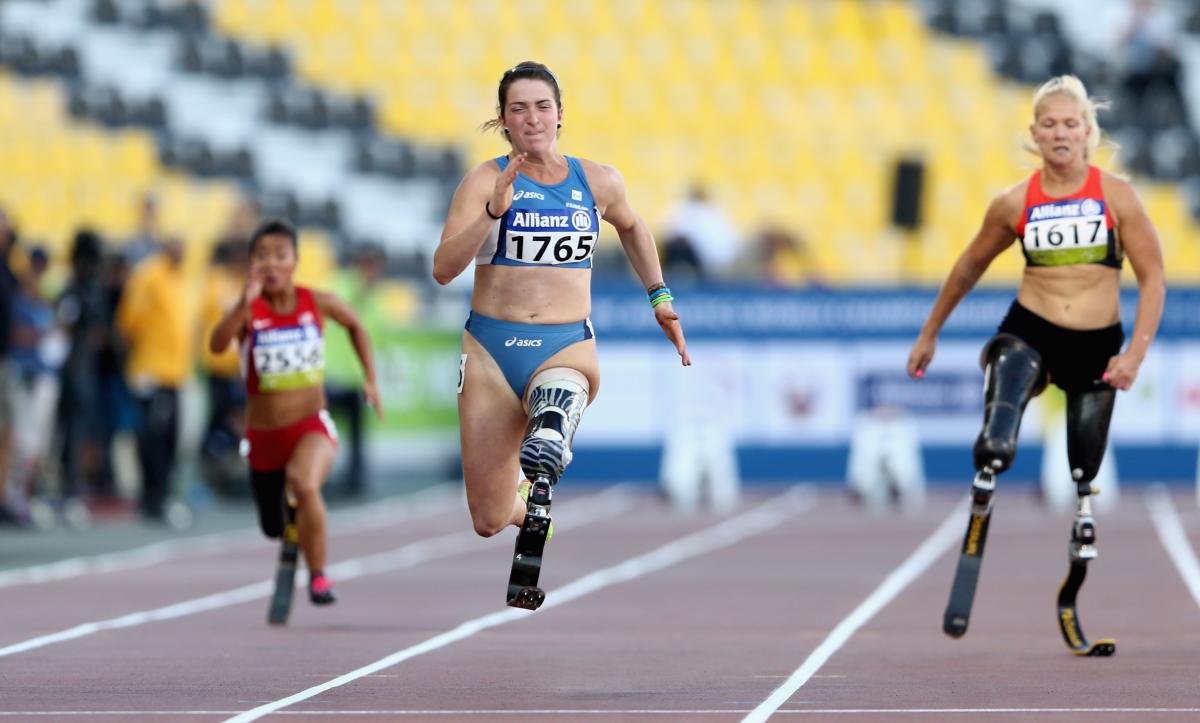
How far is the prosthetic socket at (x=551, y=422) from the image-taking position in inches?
359

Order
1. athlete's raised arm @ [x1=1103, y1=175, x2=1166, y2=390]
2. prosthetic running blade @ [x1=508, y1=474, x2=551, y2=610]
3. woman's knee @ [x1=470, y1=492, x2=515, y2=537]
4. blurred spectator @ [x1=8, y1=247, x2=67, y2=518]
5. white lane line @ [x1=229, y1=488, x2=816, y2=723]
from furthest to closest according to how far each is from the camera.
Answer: blurred spectator @ [x1=8, y1=247, x2=67, y2=518], athlete's raised arm @ [x1=1103, y1=175, x2=1166, y2=390], woman's knee @ [x1=470, y1=492, x2=515, y2=537], white lane line @ [x1=229, y1=488, x2=816, y2=723], prosthetic running blade @ [x1=508, y1=474, x2=551, y2=610]

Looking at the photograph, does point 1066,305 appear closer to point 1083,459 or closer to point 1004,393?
point 1004,393

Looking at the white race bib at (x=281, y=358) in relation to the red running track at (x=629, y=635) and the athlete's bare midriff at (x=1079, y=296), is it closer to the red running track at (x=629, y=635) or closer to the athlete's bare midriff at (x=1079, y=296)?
the red running track at (x=629, y=635)

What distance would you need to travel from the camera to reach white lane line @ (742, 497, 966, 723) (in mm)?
8609

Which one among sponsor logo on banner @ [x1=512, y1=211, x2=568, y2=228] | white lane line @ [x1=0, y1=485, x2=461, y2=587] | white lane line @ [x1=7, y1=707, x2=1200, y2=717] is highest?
sponsor logo on banner @ [x1=512, y1=211, x2=568, y2=228]

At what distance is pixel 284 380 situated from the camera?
39.9ft

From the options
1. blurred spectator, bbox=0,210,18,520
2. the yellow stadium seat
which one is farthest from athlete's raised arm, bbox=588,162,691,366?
the yellow stadium seat

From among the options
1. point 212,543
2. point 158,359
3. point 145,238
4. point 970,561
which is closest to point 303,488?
point 970,561

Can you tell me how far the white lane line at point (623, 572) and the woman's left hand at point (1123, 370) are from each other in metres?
3.08

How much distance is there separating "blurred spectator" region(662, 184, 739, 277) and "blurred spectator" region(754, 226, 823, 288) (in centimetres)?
40

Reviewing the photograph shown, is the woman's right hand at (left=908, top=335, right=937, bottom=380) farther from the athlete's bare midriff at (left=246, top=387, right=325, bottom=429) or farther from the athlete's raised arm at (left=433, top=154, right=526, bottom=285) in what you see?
the athlete's bare midriff at (left=246, top=387, right=325, bottom=429)

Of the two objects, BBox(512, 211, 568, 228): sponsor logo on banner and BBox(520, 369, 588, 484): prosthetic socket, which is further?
BBox(512, 211, 568, 228): sponsor logo on banner

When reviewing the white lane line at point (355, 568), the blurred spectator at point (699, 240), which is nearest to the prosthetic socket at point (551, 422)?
the white lane line at point (355, 568)

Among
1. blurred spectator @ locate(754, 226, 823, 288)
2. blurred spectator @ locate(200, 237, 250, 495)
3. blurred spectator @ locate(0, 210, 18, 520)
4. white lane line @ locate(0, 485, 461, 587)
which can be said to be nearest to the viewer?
white lane line @ locate(0, 485, 461, 587)
